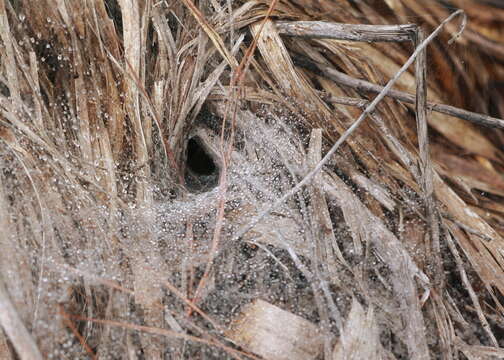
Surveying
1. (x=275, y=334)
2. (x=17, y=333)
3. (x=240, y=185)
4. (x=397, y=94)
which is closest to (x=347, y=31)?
(x=397, y=94)

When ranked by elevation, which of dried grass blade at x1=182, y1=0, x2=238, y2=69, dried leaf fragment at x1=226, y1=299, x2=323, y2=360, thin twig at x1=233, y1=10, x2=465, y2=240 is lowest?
dried leaf fragment at x1=226, y1=299, x2=323, y2=360

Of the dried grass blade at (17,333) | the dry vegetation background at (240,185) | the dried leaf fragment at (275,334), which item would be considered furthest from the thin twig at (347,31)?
the dried grass blade at (17,333)

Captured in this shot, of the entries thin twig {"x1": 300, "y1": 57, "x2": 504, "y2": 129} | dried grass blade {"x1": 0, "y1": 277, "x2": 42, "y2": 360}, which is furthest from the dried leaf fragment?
thin twig {"x1": 300, "y1": 57, "x2": 504, "y2": 129}

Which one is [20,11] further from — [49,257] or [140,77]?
[49,257]

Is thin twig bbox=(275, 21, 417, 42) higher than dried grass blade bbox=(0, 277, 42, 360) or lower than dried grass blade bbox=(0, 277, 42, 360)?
higher

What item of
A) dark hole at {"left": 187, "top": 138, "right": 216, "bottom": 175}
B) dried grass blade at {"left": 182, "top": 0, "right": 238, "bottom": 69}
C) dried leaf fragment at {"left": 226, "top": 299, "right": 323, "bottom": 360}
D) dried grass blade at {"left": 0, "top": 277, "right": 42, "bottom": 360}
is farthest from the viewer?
dark hole at {"left": 187, "top": 138, "right": 216, "bottom": 175}

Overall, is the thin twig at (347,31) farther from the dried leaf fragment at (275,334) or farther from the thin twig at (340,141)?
the dried leaf fragment at (275,334)

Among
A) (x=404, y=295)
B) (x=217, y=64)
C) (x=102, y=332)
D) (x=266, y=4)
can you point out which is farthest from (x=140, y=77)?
(x=404, y=295)

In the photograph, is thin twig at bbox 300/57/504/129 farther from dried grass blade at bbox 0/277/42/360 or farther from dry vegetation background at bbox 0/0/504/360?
dried grass blade at bbox 0/277/42/360
